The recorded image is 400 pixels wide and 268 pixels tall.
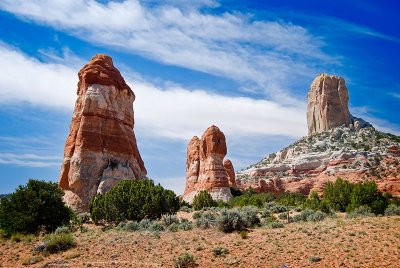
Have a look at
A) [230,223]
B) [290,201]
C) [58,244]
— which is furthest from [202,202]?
[58,244]

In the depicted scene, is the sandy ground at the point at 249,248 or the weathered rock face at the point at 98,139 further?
the weathered rock face at the point at 98,139

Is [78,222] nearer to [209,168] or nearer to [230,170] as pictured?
[209,168]

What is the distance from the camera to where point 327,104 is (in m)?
132

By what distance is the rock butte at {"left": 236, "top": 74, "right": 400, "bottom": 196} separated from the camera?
279 feet

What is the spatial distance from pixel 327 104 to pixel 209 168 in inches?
3194

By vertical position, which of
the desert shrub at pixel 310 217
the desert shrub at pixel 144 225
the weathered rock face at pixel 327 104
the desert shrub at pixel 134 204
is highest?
the weathered rock face at pixel 327 104

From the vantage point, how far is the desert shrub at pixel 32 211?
30237 millimetres

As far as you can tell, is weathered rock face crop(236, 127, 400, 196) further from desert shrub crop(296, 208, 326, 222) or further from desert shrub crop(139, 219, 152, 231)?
desert shrub crop(139, 219, 152, 231)

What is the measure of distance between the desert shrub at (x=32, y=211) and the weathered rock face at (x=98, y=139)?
1365cm

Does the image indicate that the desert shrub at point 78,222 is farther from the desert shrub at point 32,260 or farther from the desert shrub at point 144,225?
the desert shrub at point 32,260

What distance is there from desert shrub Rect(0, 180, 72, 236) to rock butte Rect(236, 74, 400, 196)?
56534 mm

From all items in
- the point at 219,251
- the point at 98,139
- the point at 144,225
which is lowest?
the point at 219,251

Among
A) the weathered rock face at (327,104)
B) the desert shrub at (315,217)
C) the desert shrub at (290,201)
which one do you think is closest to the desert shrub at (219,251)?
the desert shrub at (315,217)

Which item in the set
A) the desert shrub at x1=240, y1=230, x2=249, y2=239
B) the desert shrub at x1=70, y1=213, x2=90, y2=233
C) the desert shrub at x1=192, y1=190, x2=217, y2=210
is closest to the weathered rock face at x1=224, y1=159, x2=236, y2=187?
the desert shrub at x1=192, y1=190, x2=217, y2=210
